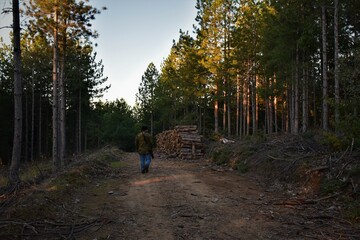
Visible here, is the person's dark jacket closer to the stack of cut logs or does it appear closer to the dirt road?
the dirt road

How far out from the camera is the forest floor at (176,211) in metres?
5.20

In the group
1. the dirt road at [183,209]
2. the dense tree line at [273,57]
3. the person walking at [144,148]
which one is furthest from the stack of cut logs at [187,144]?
the dirt road at [183,209]

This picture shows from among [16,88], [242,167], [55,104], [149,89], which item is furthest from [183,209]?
[149,89]

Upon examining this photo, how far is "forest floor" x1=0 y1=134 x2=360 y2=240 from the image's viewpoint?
5195 millimetres

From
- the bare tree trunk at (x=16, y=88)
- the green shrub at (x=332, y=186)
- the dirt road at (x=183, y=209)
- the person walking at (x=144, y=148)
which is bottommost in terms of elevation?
the dirt road at (x=183, y=209)

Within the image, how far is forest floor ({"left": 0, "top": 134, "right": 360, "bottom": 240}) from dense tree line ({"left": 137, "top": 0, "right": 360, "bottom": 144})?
2771mm

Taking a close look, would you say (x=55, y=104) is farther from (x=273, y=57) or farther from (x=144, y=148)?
(x=273, y=57)

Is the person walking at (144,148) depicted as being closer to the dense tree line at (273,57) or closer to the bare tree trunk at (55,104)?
the bare tree trunk at (55,104)

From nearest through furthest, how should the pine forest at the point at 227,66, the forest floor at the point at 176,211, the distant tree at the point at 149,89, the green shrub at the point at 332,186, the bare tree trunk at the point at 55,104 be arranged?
the forest floor at the point at 176,211 → the green shrub at the point at 332,186 → the pine forest at the point at 227,66 → the bare tree trunk at the point at 55,104 → the distant tree at the point at 149,89

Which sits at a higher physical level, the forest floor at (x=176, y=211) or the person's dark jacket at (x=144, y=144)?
the person's dark jacket at (x=144, y=144)

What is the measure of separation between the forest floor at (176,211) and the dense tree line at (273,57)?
2771mm

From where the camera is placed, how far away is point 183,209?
267 inches

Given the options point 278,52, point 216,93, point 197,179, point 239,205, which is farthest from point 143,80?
point 239,205

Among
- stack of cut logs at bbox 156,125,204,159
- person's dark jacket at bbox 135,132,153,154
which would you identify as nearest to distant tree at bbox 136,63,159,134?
stack of cut logs at bbox 156,125,204,159
